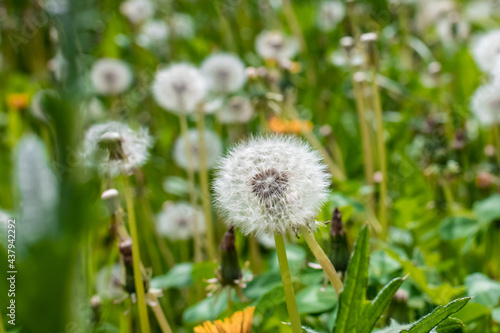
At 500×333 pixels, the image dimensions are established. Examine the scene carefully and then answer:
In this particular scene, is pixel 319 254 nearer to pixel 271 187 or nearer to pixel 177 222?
pixel 271 187

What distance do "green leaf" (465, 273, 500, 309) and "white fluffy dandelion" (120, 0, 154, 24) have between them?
1.44 meters

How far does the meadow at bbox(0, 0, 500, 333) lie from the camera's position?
207mm

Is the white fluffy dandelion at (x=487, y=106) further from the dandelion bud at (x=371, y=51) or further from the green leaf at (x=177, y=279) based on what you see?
the green leaf at (x=177, y=279)

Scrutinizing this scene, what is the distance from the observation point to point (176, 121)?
1.55 m

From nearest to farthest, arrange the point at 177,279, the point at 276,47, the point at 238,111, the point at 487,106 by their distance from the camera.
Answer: the point at 177,279 < the point at 487,106 < the point at 238,111 < the point at 276,47

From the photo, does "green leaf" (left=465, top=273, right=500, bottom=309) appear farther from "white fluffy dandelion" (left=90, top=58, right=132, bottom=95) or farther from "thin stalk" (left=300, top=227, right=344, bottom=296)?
"white fluffy dandelion" (left=90, top=58, right=132, bottom=95)

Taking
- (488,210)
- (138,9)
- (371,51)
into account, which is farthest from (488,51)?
(138,9)

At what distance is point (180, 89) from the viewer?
3.65ft

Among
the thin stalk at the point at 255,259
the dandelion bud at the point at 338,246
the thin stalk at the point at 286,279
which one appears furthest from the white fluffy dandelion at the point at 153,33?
the thin stalk at the point at 286,279

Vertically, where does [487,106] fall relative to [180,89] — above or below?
below

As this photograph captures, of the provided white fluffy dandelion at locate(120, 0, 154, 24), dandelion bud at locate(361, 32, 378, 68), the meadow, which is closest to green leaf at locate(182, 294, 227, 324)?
the meadow

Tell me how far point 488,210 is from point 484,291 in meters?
0.17

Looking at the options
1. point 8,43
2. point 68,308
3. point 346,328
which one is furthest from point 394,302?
point 8,43

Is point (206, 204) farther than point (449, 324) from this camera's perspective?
Yes
